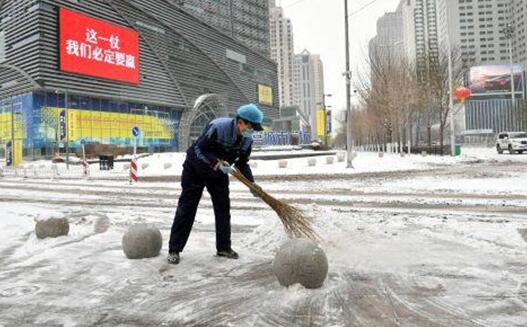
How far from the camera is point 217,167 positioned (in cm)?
435

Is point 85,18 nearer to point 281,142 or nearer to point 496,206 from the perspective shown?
point 281,142

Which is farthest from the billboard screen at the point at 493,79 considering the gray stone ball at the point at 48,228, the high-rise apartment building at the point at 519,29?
the gray stone ball at the point at 48,228

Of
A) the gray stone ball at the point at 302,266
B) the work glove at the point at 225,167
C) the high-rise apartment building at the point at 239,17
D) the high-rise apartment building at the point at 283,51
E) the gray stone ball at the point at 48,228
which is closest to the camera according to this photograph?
the gray stone ball at the point at 302,266

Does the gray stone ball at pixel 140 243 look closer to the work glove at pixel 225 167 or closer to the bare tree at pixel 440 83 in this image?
the work glove at pixel 225 167

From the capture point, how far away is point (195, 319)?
3.13m

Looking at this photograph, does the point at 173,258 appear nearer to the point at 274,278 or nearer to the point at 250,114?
the point at 274,278

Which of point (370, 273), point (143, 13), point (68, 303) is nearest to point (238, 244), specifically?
point (370, 273)

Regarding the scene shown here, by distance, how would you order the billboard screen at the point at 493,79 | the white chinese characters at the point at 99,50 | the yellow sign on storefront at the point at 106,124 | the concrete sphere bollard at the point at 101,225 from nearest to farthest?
the concrete sphere bollard at the point at 101,225
the yellow sign on storefront at the point at 106,124
the white chinese characters at the point at 99,50
the billboard screen at the point at 493,79

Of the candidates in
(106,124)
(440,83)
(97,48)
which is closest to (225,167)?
(440,83)

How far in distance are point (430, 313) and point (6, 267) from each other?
Answer: 13.5ft

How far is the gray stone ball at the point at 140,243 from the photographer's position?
4836 mm

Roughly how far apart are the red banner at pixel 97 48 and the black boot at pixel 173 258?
50.3m

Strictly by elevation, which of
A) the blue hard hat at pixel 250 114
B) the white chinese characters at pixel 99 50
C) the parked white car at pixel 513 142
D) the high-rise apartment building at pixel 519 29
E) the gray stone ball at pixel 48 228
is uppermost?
the high-rise apartment building at pixel 519 29

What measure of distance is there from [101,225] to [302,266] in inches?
185
